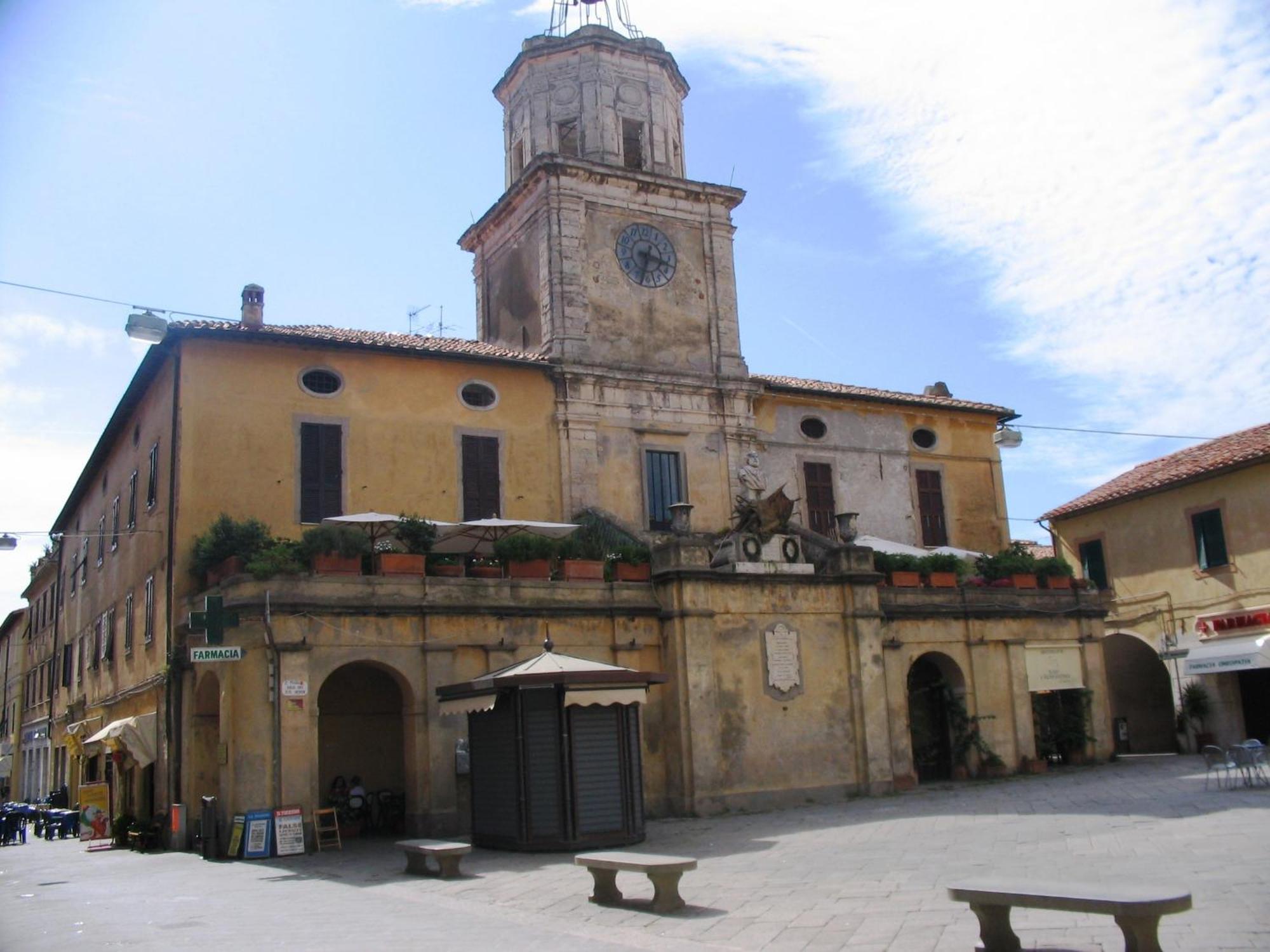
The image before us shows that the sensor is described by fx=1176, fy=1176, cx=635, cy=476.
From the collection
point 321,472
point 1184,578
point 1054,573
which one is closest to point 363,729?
point 321,472

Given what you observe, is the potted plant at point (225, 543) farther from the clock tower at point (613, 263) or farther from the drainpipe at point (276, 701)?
the clock tower at point (613, 263)

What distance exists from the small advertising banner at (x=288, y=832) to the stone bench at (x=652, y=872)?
8.10m

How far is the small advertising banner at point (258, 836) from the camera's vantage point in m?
18.0

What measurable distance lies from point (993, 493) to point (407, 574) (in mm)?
18484

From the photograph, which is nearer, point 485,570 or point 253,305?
point 485,570

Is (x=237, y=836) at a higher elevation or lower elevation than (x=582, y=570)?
lower

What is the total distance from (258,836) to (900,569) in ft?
48.3

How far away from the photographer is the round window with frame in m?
23.9

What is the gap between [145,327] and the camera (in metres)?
19.1

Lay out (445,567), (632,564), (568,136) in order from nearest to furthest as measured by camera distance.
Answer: (445,567)
(632,564)
(568,136)

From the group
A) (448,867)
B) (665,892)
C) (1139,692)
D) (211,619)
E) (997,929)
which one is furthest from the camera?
(1139,692)

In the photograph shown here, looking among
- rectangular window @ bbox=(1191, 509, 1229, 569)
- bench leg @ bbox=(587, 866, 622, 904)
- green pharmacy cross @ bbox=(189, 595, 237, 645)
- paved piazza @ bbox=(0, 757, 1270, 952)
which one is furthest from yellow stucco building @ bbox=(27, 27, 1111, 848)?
bench leg @ bbox=(587, 866, 622, 904)

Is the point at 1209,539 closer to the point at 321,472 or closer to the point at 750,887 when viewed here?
the point at 321,472

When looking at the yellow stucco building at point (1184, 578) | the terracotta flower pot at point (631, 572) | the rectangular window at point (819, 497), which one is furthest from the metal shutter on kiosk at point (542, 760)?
the yellow stucco building at point (1184, 578)
